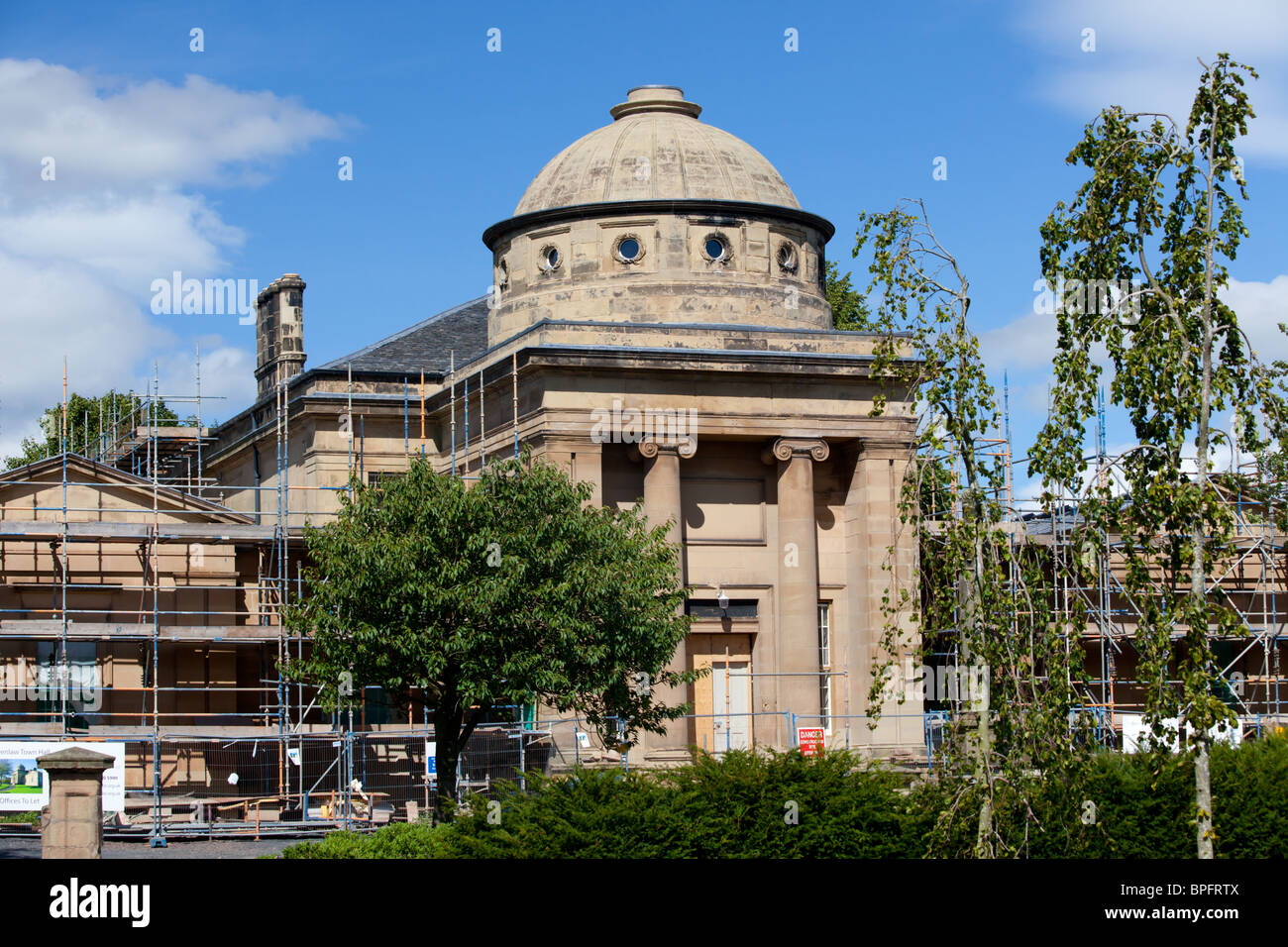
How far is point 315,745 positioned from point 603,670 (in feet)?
30.0

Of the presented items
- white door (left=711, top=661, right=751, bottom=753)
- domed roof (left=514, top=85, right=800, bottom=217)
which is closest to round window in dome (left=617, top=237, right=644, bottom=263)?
domed roof (left=514, top=85, right=800, bottom=217)

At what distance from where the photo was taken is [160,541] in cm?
3875

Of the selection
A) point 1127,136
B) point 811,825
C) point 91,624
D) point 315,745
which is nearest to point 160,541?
point 91,624

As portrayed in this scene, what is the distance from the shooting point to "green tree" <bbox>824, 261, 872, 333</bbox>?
63494mm

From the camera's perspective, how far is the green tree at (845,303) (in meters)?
63.5

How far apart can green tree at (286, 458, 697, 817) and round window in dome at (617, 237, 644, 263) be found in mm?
11594

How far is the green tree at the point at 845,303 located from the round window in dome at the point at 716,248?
20.2m

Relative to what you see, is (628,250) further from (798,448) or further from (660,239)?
(798,448)

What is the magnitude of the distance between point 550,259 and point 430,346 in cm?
692

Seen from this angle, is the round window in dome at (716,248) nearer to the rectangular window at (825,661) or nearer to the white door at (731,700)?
the rectangular window at (825,661)

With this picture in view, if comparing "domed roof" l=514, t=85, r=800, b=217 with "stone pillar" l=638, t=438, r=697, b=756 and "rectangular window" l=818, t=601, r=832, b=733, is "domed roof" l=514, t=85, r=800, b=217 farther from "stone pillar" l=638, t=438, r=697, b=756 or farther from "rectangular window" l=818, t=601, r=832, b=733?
"rectangular window" l=818, t=601, r=832, b=733

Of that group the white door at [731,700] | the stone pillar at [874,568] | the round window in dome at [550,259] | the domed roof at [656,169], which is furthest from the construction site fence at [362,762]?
the domed roof at [656,169]

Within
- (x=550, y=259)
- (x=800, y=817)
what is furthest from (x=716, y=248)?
(x=800, y=817)
